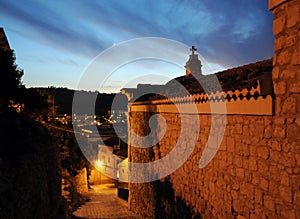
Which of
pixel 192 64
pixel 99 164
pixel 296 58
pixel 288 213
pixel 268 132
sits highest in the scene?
pixel 192 64

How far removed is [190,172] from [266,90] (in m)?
3.24

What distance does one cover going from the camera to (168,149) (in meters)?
7.71

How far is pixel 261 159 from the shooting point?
3.91m

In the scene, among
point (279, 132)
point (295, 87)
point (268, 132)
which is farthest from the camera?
point (268, 132)

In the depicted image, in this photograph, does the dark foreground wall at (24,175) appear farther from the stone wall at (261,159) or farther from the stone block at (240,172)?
the stone block at (240,172)

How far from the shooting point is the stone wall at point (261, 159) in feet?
10.9

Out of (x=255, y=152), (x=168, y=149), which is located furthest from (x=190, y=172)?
(x=255, y=152)

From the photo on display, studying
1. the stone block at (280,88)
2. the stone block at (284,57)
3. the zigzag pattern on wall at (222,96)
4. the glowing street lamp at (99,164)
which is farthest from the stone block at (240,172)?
the glowing street lamp at (99,164)

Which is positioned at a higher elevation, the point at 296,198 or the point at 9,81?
the point at 9,81

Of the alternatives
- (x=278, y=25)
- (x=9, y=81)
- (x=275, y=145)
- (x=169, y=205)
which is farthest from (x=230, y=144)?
(x=9, y=81)

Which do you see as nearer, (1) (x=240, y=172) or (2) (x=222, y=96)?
(1) (x=240, y=172)

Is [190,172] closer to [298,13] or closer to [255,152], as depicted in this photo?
[255,152]

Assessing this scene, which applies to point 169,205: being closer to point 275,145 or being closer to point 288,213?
point 288,213

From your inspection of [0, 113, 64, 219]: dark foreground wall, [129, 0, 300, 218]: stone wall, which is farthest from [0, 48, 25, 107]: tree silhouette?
[129, 0, 300, 218]: stone wall
